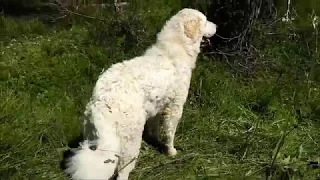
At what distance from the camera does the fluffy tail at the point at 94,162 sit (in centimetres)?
316

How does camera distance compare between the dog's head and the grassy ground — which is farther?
the dog's head

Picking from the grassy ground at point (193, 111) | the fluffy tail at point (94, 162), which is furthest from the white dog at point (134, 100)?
the grassy ground at point (193, 111)

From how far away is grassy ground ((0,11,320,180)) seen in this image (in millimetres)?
4105

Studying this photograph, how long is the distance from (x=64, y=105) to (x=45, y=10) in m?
3.46

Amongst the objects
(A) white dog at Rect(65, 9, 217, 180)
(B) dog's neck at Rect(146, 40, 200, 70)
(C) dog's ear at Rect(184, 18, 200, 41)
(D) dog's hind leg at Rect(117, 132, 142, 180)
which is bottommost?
(D) dog's hind leg at Rect(117, 132, 142, 180)

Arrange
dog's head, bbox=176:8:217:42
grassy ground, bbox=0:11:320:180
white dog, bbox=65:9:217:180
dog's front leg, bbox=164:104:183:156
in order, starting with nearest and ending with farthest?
white dog, bbox=65:9:217:180
grassy ground, bbox=0:11:320:180
dog's front leg, bbox=164:104:183:156
dog's head, bbox=176:8:217:42

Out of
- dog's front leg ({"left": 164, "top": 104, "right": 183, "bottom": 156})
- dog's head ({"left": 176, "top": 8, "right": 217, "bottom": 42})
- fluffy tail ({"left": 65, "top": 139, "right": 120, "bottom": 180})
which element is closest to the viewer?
fluffy tail ({"left": 65, "top": 139, "right": 120, "bottom": 180})

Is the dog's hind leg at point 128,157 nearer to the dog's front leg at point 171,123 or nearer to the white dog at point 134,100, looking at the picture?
the white dog at point 134,100

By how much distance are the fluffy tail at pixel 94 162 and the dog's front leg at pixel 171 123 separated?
3.64ft

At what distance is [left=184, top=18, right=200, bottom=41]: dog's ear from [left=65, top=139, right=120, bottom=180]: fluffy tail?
5.11 ft

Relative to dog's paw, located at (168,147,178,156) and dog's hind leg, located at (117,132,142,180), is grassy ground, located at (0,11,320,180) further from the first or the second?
dog's hind leg, located at (117,132,142,180)

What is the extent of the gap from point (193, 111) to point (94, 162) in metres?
2.00

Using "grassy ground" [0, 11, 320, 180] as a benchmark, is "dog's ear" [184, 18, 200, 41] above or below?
above

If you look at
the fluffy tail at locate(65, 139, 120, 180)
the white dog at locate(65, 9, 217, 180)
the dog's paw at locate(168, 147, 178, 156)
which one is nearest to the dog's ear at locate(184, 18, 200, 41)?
the white dog at locate(65, 9, 217, 180)
